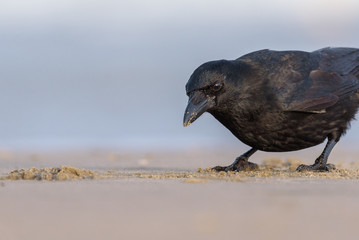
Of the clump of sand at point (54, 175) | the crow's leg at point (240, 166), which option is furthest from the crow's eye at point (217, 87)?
the clump of sand at point (54, 175)

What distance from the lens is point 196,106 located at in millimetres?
5922

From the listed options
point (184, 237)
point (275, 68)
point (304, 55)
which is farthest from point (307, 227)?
point (304, 55)

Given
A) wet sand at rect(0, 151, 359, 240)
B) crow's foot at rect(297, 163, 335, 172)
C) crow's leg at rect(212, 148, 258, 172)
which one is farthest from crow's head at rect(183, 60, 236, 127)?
crow's foot at rect(297, 163, 335, 172)

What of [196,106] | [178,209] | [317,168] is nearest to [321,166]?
[317,168]

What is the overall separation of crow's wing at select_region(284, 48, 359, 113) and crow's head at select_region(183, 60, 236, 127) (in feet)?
2.28

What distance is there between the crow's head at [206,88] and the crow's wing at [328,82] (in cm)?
69

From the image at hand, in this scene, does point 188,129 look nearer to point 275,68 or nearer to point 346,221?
point 275,68

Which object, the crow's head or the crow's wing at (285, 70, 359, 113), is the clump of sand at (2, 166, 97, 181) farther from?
the crow's wing at (285, 70, 359, 113)

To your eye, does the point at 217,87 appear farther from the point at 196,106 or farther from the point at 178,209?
the point at 178,209

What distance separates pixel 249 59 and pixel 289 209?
130 inches

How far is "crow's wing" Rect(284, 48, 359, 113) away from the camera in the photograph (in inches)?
253

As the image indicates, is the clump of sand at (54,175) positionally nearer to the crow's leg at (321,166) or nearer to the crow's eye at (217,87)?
the crow's eye at (217,87)

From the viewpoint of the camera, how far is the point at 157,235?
282 cm

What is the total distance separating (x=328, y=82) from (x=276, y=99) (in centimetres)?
93
